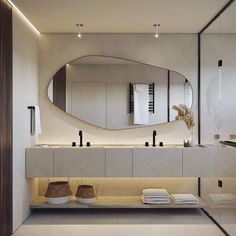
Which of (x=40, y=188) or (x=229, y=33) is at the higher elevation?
(x=229, y=33)

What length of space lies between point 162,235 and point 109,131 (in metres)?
1.77

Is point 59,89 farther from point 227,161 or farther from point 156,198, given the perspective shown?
point 227,161

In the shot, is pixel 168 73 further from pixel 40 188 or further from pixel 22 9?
pixel 40 188

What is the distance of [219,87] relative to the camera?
13.0 feet

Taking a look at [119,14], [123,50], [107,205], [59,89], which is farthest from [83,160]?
[119,14]

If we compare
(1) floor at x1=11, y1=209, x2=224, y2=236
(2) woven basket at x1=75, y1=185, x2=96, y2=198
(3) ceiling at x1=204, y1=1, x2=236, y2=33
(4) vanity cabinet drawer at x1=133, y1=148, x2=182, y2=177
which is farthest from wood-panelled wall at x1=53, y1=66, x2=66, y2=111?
(3) ceiling at x1=204, y1=1, x2=236, y2=33

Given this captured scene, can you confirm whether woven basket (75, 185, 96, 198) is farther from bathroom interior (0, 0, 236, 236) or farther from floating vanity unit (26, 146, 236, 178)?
floating vanity unit (26, 146, 236, 178)

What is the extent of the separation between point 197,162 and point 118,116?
1318mm

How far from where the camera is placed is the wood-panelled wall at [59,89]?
4.72 metres

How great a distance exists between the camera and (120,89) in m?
4.72

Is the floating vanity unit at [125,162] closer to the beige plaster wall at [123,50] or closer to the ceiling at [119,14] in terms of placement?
the beige plaster wall at [123,50]

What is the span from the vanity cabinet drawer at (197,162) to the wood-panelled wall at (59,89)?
1.90m

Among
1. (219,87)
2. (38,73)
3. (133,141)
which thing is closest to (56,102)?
(38,73)

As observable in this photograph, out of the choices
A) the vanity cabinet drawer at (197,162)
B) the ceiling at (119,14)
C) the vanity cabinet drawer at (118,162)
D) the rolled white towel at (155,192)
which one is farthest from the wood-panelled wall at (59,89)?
the vanity cabinet drawer at (197,162)
